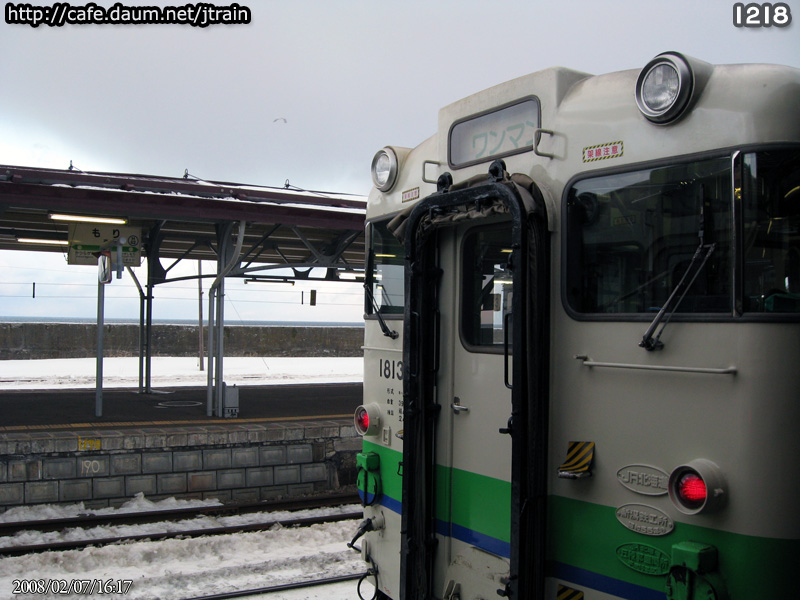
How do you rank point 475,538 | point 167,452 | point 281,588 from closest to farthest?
point 475,538
point 281,588
point 167,452

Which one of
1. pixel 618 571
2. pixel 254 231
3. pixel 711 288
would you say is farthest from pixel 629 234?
pixel 254 231

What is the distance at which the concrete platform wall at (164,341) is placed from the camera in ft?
89.6

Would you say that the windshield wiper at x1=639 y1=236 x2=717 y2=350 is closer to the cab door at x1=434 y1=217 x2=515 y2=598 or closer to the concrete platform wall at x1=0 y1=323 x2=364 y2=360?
the cab door at x1=434 y1=217 x2=515 y2=598

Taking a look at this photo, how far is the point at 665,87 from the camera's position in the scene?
3066 mm

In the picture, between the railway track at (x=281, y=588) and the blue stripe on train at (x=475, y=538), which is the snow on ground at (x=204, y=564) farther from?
the blue stripe on train at (x=475, y=538)

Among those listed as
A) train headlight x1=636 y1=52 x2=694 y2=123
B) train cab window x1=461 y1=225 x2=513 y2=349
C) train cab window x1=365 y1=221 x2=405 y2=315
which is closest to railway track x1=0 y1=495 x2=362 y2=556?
train cab window x1=365 y1=221 x2=405 y2=315

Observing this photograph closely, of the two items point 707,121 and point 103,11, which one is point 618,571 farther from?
point 103,11

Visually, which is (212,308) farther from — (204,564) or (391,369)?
(391,369)

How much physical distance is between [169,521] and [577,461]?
22.9 feet

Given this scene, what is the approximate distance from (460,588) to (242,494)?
276 inches

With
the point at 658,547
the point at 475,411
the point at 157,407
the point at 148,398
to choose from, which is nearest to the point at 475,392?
the point at 475,411

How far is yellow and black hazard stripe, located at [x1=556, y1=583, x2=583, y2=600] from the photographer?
3352 millimetres

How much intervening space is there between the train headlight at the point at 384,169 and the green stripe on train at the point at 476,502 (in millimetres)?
1929

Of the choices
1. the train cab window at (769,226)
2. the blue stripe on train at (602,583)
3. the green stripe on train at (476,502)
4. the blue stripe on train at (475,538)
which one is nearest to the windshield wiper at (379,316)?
the green stripe on train at (476,502)
